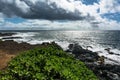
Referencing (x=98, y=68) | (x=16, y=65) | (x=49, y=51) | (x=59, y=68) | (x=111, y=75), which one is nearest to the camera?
(x=59, y=68)

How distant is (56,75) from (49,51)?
4.75 meters

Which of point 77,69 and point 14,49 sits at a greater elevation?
point 77,69

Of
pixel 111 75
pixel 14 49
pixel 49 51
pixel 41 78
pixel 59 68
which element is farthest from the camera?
pixel 14 49

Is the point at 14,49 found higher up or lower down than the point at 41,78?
lower down

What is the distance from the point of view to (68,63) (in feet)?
41.1

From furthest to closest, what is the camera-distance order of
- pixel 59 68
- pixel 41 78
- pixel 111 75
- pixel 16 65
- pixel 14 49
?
pixel 14 49 → pixel 111 75 → pixel 16 65 → pixel 59 68 → pixel 41 78

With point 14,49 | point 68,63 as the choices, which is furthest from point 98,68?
point 68,63

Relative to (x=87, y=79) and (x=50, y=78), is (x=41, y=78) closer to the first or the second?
(x=50, y=78)

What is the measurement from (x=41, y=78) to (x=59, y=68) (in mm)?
1176

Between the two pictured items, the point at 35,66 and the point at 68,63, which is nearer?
the point at 35,66

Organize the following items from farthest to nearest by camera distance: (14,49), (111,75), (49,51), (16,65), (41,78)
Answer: (14,49) → (111,75) → (49,51) → (16,65) → (41,78)

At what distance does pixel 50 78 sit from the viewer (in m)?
10.6

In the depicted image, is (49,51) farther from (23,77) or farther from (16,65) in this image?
(23,77)

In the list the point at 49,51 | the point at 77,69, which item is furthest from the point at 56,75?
the point at 49,51
